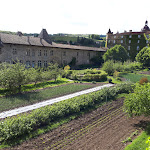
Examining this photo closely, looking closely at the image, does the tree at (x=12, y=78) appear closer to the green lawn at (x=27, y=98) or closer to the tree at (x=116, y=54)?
the green lawn at (x=27, y=98)

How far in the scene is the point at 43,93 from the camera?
1805cm

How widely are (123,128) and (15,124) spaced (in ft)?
23.9

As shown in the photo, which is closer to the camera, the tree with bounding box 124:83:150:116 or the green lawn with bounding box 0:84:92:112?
the tree with bounding box 124:83:150:116

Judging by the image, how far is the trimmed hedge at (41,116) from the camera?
9.39 meters

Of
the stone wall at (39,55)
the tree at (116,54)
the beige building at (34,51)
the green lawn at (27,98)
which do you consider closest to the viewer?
the green lawn at (27,98)

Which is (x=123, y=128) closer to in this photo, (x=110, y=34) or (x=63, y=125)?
(x=63, y=125)

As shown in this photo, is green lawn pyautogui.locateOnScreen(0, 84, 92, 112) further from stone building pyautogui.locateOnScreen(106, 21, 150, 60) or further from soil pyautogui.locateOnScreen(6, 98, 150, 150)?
stone building pyautogui.locateOnScreen(106, 21, 150, 60)

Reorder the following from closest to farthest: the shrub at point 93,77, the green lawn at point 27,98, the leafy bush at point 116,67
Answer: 1. the green lawn at point 27,98
2. the shrub at point 93,77
3. the leafy bush at point 116,67

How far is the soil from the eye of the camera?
29.0 feet

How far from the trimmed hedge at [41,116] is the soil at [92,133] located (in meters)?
0.88

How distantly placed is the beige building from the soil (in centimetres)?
1964

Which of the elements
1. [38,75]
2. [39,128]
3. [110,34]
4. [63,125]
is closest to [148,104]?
[63,125]

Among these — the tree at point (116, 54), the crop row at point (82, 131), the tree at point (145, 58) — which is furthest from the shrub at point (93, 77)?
the tree at point (145, 58)

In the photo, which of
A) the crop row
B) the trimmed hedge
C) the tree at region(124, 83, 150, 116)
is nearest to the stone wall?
the trimmed hedge
